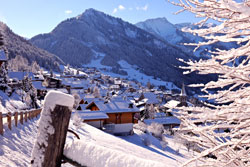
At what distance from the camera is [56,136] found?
1644 mm

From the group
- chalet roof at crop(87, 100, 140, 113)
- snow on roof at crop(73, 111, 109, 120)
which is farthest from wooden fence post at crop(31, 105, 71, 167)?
chalet roof at crop(87, 100, 140, 113)

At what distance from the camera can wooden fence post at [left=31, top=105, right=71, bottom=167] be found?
1631 mm

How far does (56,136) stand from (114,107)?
114 feet

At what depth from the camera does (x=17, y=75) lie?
68188 millimetres

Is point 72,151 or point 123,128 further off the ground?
point 72,151

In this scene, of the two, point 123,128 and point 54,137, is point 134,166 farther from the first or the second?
point 123,128

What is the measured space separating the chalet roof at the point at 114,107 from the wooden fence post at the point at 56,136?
109 feet

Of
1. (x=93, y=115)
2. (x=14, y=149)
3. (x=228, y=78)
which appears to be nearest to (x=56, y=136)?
(x=228, y=78)

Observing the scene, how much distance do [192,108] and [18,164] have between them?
7137 millimetres

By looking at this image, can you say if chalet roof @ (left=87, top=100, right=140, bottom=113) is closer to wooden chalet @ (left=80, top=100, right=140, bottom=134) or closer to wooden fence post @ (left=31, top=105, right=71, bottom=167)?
wooden chalet @ (left=80, top=100, right=140, bottom=134)

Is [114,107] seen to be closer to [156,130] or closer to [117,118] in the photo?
[117,118]

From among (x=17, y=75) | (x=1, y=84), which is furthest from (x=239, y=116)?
(x=17, y=75)

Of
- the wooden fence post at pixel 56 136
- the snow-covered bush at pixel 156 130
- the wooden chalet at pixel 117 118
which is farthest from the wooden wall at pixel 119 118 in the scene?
the wooden fence post at pixel 56 136

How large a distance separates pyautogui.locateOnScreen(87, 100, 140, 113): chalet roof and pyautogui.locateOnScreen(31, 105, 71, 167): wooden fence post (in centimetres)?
3320
